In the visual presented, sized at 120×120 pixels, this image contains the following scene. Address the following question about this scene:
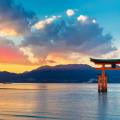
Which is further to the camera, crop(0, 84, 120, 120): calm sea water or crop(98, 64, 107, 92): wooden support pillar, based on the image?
crop(98, 64, 107, 92): wooden support pillar

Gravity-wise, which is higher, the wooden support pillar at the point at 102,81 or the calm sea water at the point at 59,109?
the wooden support pillar at the point at 102,81

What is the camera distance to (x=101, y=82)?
8469cm

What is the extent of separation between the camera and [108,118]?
1356 inches

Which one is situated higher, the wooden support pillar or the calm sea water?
the wooden support pillar

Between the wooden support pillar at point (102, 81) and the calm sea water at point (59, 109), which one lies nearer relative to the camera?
the calm sea water at point (59, 109)

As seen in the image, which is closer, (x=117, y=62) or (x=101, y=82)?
(x=117, y=62)

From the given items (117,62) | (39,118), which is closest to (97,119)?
(39,118)

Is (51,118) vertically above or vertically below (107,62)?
below

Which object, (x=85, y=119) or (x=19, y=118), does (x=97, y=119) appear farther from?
(x=19, y=118)

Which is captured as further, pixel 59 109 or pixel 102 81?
pixel 102 81

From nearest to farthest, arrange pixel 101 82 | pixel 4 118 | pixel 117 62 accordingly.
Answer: pixel 4 118 < pixel 117 62 < pixel 101 82

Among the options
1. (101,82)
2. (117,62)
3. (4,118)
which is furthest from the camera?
(101,82)

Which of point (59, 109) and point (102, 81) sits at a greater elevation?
point (102, 81)

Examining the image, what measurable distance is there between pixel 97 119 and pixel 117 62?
42.0m
